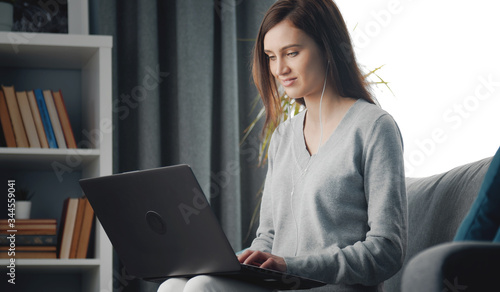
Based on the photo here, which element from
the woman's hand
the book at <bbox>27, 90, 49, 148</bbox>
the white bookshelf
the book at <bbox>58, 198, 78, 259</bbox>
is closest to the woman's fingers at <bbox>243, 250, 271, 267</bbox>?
the woman's hand

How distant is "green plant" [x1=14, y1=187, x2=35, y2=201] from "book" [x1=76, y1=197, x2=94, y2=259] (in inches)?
11.3

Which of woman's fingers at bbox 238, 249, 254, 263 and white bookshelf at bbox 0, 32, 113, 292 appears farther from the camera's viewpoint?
white bookshelf at bbox 0, 32, 113, 292

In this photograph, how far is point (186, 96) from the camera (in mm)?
2488

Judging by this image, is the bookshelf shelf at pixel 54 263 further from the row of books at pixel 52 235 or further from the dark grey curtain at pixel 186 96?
the dark grey curtain at pixel 186 96

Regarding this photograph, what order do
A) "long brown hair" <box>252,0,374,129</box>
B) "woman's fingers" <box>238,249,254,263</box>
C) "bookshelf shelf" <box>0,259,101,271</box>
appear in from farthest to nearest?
"bookshelf shelf" <box>0,259,101,271</box>, "long brown hair" <box>252,0,374,129</box>, "woman's fingers" <box>238,249,254,263</box>

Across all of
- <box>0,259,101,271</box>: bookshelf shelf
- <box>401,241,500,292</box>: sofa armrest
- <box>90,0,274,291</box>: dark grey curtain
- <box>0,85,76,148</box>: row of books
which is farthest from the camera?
<box>90,0,274,291</box>: dark grey curtain

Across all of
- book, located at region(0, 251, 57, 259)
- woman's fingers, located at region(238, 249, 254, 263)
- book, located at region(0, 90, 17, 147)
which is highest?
book, located at region(0, 90, 17, 147)

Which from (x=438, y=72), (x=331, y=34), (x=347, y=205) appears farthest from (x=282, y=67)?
(x=438, y=72)

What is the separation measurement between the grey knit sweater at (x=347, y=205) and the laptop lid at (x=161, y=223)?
17cm

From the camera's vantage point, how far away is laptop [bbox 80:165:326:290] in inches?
43.0

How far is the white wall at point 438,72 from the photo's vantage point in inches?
83.4

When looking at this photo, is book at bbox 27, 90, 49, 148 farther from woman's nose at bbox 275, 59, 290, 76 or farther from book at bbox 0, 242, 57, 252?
woman's nose at bbox 275, 59, 290, 76

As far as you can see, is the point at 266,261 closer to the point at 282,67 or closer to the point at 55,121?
the point at 282,67

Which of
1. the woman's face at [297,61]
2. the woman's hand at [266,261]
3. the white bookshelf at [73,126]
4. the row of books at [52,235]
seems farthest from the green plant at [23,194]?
the woman's hand at [266,261]
